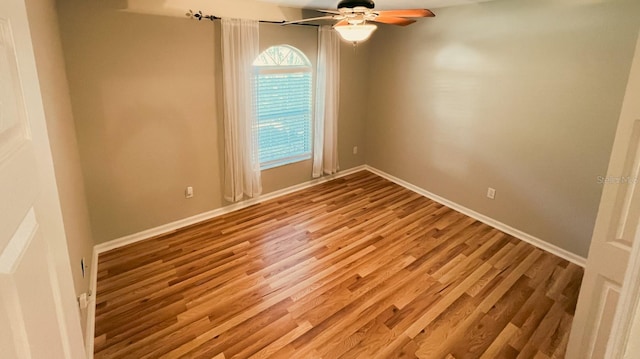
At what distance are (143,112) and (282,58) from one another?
174 centimetres

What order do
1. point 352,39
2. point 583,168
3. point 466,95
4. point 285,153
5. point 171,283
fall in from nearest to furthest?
point 352,39, point 171,283, point 583,168, point 466,95, point 285,153

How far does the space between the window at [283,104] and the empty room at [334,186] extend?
30mm

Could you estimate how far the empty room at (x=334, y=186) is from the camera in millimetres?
2242

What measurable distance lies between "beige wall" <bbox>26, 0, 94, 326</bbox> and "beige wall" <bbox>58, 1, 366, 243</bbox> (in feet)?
0.70

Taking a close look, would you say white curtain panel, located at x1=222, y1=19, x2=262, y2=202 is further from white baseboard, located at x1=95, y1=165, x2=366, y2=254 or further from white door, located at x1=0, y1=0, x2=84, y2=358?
white door, located at x1=0, y1=0, x2=84, y2=358

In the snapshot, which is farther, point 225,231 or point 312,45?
point 312,45

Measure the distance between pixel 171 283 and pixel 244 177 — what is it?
1.52 metres

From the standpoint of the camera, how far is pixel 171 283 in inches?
112

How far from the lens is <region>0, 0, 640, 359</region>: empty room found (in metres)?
2.24

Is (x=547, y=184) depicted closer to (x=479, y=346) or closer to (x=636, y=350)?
(x=479, y=346)

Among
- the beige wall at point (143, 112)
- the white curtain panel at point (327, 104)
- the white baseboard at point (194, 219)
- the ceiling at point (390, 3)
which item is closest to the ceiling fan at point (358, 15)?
the ceiling at point (390, 3)

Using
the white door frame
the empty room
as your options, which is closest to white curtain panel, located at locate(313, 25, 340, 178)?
the empty room

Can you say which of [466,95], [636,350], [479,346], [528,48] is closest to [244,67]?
[466,95]

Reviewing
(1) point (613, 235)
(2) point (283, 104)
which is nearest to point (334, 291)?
(1) point (613, 235)
